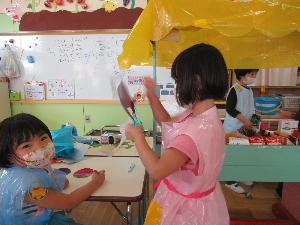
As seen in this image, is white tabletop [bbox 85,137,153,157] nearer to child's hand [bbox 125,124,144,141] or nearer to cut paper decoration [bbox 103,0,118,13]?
child's hand [bbox 125,124,144,141]

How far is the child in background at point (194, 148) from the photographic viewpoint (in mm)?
871

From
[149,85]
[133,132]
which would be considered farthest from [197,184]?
[149,85]

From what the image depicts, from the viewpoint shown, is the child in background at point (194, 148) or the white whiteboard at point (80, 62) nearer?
the child in background at point (194, 148)

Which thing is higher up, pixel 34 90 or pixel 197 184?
pixel 34 90

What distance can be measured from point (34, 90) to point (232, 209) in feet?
9.15

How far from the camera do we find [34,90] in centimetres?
359

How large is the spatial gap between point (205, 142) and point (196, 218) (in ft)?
0.97

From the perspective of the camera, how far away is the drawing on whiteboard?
3.54m

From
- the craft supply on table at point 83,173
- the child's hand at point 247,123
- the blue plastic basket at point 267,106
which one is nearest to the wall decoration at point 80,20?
the child's hand at point 247,123

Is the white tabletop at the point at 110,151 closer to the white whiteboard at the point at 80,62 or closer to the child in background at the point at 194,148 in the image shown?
the child in background at the point at 194,148

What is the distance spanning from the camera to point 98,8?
341cm

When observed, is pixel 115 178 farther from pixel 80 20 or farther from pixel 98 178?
pixel 80 20

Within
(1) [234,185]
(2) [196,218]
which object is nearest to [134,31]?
(2) [196,218]

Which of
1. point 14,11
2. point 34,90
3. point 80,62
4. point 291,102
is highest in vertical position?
point 14,11
